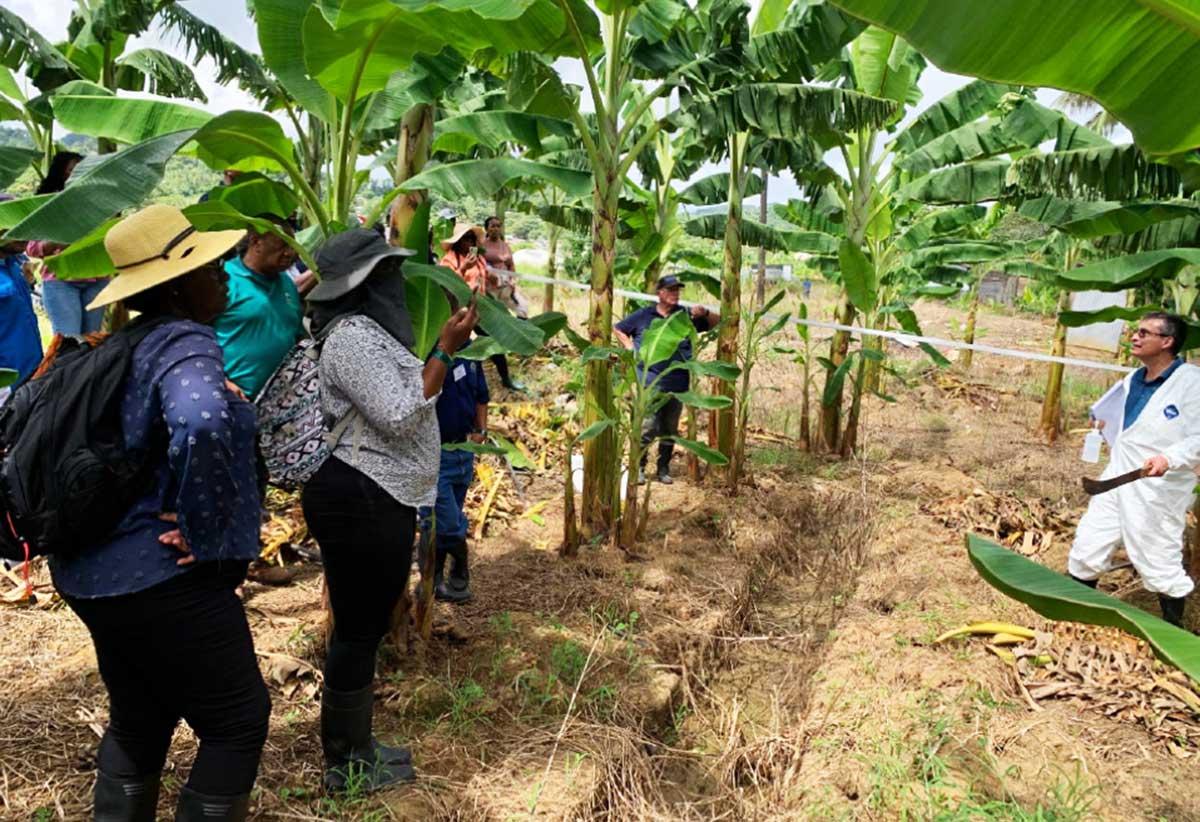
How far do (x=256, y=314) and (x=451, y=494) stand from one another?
1305 mm

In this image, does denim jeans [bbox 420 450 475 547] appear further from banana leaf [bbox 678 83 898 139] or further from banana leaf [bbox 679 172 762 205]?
banana leaf [bbox 679 172 762 205]

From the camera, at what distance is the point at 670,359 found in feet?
19.8

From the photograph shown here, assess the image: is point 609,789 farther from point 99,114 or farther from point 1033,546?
point 1033,546

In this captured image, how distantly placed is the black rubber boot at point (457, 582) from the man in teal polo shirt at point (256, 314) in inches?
53.8

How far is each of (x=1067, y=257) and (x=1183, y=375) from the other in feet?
21.1

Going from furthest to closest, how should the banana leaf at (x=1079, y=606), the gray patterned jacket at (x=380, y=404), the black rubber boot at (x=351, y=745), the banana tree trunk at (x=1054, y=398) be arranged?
the banana tree trunk at (x=1054, y=398) → the black rubber boot at (x=351, y=745) → the gray patterned jacket at (x=380, y=404) → the banana leaf at (x=1079, y=606)

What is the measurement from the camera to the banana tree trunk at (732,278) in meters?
6.19

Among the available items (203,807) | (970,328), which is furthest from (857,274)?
(970,328)

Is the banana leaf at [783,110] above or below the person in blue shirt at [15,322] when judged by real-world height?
above

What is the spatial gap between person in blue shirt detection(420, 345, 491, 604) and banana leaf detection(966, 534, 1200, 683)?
256cm

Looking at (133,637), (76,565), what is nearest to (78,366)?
(76,565)

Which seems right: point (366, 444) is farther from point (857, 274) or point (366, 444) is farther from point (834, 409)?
point (834, 409)

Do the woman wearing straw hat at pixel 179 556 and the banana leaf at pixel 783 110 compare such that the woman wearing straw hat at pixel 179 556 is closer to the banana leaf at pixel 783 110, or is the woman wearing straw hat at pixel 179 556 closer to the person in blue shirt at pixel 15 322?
the person in blue shirt at pixel 15 322

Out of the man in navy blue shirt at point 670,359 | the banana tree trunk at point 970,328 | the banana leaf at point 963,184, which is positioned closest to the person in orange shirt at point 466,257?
the man in navy blue shirt at point 670,359
